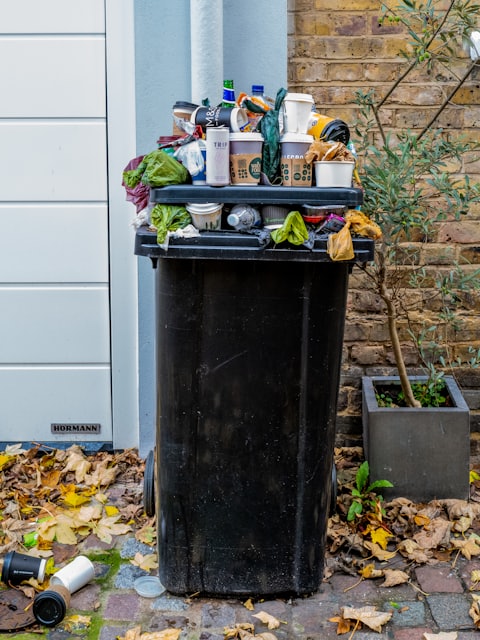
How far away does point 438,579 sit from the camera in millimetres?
3400

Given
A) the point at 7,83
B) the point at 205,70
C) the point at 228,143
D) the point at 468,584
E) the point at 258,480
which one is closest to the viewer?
the point at 228,143

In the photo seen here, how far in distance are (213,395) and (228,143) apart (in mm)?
878

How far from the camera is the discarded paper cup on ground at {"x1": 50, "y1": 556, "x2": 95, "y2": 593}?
10.7 ft

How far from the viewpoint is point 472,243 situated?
14.6ft

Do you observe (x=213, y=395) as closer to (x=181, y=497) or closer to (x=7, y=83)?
(x=181, y=497)

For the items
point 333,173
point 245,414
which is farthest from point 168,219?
point 245,414

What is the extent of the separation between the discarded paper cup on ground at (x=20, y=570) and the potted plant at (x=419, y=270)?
1578 mm

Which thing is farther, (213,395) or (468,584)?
(468,584)

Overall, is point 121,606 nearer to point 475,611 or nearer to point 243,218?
point 475,611

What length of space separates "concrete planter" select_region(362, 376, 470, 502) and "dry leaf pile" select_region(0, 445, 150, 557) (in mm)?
1142

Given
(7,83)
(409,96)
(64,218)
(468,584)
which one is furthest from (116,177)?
(468,584)

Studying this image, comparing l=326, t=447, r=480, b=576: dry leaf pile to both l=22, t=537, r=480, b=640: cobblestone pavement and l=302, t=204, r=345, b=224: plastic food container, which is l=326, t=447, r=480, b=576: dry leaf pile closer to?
l=22, t=537, r=480, b=640: cobblestone pavement

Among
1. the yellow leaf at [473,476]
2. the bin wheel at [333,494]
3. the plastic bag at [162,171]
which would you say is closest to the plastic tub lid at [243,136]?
the plastic bag at [162,171]

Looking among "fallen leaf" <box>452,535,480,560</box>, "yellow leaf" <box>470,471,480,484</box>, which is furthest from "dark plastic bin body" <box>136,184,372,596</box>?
"yellow leaf" <box>470,471,480,484</box>
